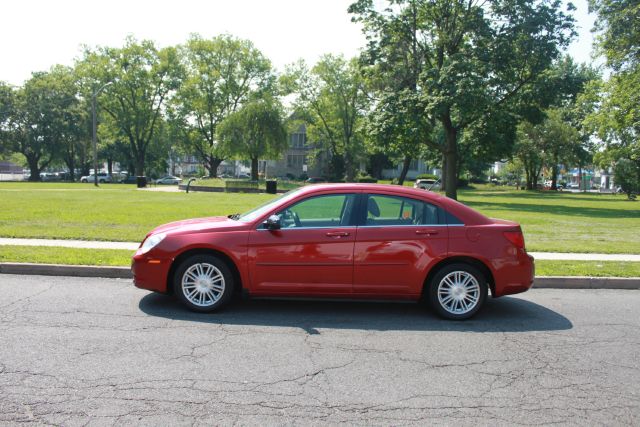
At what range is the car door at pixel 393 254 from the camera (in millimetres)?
5867

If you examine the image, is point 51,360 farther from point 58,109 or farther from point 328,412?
point 58,109

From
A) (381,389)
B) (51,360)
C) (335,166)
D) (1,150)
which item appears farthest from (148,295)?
(1,150)

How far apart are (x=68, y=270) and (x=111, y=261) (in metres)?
0.69

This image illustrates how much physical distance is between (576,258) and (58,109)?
7165 cm

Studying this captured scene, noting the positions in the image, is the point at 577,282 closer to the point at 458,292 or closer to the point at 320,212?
the point at 458,292

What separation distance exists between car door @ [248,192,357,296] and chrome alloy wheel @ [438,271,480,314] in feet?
3.72

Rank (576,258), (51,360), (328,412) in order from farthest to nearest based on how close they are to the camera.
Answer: (576,258)
(51,360)
(328,412)

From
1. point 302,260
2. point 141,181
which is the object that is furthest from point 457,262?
point 141,181

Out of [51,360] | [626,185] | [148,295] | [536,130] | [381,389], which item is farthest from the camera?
[536,130]

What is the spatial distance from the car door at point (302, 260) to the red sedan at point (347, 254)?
0.04 feet

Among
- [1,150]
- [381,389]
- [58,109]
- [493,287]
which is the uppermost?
[58,109]

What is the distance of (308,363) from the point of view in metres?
4.52

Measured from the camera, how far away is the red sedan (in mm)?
5867

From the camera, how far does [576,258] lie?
1034cm
